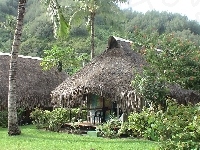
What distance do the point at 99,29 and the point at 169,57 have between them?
25978mm

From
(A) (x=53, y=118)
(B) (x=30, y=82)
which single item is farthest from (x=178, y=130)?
(B) (x=30, y=82)

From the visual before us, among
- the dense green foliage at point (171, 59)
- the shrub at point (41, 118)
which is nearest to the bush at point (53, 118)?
the shrub at point (41, 118)

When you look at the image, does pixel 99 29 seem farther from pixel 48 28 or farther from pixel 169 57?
pixel 169 57

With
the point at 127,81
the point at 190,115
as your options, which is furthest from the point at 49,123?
the point at 190,115

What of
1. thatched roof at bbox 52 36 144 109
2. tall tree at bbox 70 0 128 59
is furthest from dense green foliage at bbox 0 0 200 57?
thatched roof at bbox 52 36 144 109

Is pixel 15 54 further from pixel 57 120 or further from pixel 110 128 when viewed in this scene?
pixel 110 128

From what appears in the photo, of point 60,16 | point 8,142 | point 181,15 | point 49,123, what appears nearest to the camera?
point 8,142

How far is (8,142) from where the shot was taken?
11.8 m

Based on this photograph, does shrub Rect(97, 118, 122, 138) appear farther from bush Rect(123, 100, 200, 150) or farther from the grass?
bush Rect(123, 100, 200, 150)

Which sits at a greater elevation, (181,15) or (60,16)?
(181,15)

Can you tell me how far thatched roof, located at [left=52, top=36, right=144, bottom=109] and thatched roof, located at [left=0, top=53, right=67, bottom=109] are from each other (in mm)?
2895

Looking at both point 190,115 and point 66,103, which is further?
point 66,103

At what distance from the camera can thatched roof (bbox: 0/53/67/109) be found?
1927 centimetres

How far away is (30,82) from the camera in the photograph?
68.6ft
